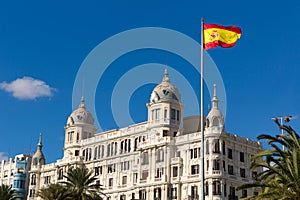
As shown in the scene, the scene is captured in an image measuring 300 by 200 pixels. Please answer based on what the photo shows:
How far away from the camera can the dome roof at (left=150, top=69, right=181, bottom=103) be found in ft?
334

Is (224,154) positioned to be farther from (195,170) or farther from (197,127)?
(197,127)

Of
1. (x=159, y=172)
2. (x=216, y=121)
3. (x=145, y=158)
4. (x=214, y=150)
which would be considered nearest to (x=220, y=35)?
(x=214, y=150)

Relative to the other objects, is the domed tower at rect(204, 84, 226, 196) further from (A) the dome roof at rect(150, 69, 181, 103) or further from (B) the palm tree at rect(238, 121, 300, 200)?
(B) the palm tree at rect(238, 121, 300, 200)

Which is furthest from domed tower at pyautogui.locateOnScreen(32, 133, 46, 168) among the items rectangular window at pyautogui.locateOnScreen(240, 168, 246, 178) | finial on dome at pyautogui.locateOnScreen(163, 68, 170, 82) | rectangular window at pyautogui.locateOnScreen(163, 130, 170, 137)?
rectangular window at pyautogui.locateOnScreen(240, 168, 246, 178)

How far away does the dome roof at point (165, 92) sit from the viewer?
10181cm

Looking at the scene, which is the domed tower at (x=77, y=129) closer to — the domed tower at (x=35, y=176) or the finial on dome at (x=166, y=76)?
the domed tower at (x=35, y=176)

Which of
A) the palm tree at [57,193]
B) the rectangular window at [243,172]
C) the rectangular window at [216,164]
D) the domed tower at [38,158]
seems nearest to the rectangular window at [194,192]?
the rectangular window at [216,164]

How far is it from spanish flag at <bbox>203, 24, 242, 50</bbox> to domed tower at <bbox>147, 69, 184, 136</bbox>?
52.6 m

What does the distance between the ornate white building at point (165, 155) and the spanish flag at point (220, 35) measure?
4464 cm

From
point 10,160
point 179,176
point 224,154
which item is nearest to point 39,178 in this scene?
point 10,160

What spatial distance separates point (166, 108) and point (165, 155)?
32.0 feet

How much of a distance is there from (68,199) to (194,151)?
78.8ft

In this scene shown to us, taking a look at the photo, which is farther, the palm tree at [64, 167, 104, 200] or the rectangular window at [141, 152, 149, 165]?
the rectangular window at [141, 152, 149, 165]

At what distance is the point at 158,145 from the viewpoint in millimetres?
97562
